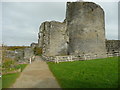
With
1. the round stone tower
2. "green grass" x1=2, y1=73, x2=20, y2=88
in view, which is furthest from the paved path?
the round stone tower

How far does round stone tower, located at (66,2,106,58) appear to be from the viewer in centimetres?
1959

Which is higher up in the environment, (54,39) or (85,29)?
(85,29)

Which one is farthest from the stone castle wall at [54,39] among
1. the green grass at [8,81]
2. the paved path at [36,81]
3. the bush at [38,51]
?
the green grass at [8,81]

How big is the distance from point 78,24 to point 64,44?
3.81 m

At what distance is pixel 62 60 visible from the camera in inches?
591

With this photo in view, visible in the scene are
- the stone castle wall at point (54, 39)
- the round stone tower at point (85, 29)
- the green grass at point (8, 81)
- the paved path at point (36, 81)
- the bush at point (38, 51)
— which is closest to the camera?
the paved path at point (36, 81)

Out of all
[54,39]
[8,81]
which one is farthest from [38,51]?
Result: [8,81]

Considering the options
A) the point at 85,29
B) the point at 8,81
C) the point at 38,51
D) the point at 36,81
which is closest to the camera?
the point at 36,81

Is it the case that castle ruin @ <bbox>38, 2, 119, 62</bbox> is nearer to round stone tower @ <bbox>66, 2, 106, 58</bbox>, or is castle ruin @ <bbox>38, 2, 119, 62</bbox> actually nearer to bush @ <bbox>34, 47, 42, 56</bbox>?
round stone tower @ <bbox>66, 2, 106, 58</bbox>

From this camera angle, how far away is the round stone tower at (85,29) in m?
19.6

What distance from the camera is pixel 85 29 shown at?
64.6 feet

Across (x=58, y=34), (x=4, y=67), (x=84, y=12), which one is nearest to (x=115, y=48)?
(x=84, y=12)

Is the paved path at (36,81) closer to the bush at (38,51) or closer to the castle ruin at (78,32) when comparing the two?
the castle ruin at (78,32)

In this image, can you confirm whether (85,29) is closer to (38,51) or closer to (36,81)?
(38,51)
